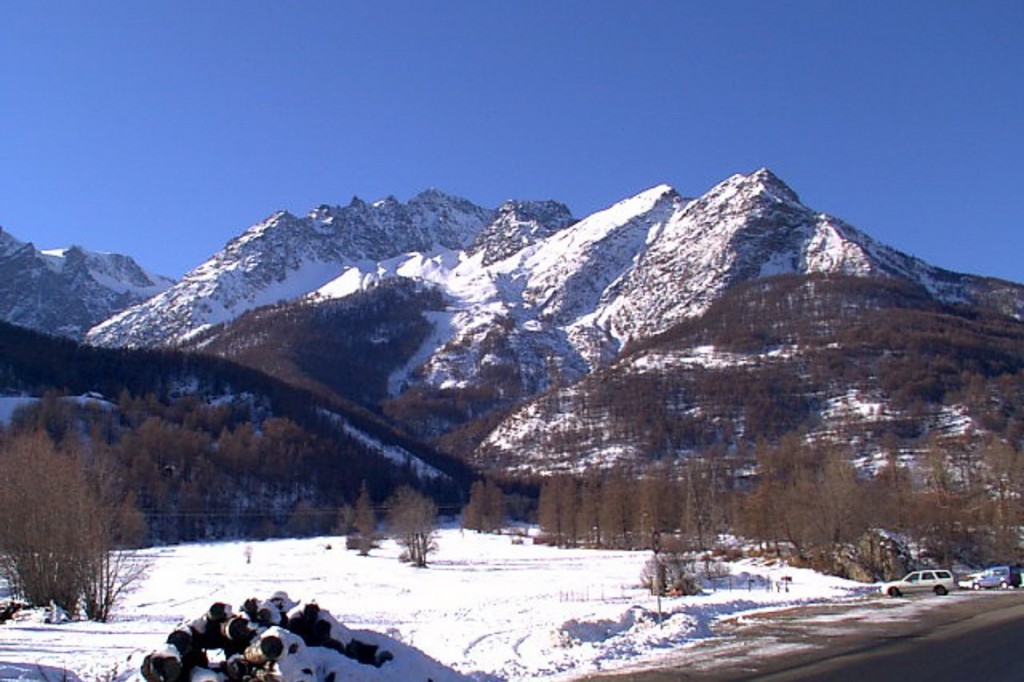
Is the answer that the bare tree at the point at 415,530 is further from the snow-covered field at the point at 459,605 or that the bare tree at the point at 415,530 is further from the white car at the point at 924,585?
the white car at the point at 924,585

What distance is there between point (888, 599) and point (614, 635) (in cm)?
2904

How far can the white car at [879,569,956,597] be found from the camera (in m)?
56.1

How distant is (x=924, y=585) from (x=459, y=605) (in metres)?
28.5

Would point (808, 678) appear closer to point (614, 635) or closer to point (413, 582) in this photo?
point (614, 635)

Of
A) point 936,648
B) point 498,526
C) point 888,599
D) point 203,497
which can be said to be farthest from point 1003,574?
point 203,497

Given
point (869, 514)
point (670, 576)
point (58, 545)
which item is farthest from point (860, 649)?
point (869, 514)

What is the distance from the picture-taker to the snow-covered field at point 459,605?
2606 centimetres

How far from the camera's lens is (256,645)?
18.0m

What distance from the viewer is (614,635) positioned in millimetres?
32531

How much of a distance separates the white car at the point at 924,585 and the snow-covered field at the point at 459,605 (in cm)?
352

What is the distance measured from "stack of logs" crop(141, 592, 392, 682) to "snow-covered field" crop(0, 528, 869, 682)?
0.81 metres

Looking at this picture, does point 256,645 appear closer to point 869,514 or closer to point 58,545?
point 58,545

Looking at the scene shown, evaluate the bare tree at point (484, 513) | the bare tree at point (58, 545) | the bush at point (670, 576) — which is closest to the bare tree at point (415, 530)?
the bush at point (670, 576)

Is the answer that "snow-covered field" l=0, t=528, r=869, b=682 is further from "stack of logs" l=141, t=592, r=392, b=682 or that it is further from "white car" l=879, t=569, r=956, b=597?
"white car" l=879, t=569, r=956, b=597
